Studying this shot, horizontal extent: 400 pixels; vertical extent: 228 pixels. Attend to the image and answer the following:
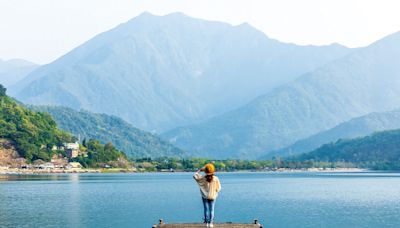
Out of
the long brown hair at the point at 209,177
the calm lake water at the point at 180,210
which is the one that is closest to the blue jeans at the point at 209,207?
the long brown hair at the point at 209,177

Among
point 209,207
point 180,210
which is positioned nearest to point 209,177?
point 209,207

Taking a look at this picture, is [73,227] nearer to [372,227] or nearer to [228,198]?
[372,227]

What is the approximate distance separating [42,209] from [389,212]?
61281mm

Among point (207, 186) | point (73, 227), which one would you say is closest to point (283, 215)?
point (73, 227)

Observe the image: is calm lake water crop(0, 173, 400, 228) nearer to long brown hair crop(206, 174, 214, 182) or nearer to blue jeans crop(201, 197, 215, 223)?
blue jeans crop(201, 197, 215, 223)

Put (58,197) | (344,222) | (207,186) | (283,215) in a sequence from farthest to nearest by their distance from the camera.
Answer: (58,197) < (283,215) < (344,222) < (207,186)

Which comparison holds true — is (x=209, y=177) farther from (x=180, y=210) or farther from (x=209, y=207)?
(x=180, y=210)

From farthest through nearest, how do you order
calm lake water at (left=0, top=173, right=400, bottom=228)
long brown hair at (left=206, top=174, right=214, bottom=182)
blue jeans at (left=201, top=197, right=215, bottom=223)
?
calm lake water at (left=0, top=173, right=400, bottom=228), blue jeans at (left=201, top=197, right=215, bottom=223), long brown hair at (left=206, top=174, right=214, bottom=182)

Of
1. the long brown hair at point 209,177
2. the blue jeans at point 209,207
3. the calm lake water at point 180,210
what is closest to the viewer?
the long brown hair at point 209,177

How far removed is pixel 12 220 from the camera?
9950cm

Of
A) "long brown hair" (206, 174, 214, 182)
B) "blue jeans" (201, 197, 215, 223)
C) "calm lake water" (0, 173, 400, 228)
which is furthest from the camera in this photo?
"calm lake water" (0, 173, 400, 228)

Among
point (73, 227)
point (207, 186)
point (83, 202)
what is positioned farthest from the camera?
point (83, 202)

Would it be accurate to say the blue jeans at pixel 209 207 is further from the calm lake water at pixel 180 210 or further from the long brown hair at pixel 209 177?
the calm lake water at pixel 180 210

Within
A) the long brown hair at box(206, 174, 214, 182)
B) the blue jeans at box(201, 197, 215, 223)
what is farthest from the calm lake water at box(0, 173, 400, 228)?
the long brown hair at box(206, 174, 214, 182)
